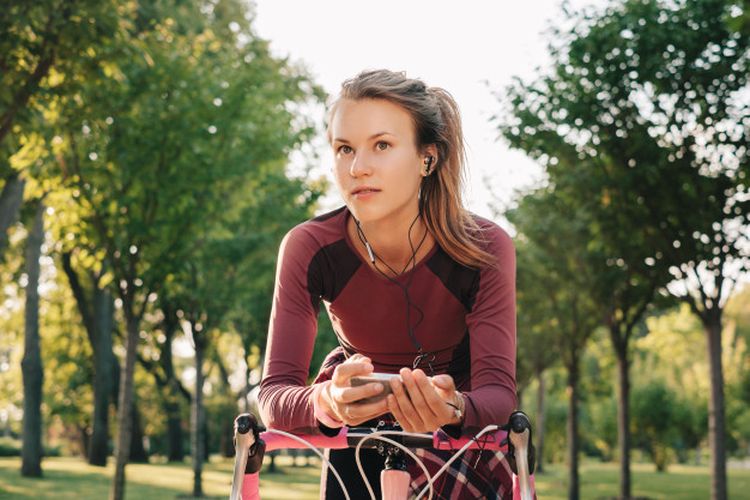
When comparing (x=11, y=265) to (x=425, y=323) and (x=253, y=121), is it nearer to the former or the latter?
(x=253, y=121)

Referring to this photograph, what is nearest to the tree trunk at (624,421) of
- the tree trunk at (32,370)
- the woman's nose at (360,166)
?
the tree trunk at (32,370)

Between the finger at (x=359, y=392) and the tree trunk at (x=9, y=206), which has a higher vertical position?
the tree trunk at (x=9, y=206)

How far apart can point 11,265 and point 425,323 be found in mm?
31177

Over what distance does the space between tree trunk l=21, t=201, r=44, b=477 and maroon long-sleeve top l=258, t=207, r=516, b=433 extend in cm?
2200

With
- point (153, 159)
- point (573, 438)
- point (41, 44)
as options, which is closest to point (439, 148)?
point (41, 44)

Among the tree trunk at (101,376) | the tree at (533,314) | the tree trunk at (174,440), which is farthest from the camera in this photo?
the tree trunk at (174,440)

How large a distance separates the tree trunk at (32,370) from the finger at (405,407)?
75.2 ft

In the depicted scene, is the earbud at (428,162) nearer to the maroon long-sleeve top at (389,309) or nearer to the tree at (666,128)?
the maroon long-sleeve top at (389,309)

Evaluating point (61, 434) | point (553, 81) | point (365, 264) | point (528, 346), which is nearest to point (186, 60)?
point (553, 81)

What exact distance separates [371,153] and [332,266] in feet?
1.52

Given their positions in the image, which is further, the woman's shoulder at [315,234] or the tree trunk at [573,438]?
the tree trunk at [573,438]

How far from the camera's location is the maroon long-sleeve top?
2867 millimetres

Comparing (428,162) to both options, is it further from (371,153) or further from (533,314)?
(533,314)

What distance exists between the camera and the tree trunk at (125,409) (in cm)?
1394
